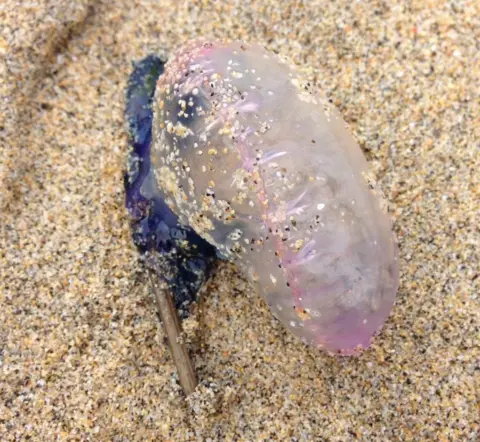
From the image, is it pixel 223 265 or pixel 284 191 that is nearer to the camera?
pixel 284 191

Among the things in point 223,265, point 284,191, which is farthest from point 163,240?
point 284,191

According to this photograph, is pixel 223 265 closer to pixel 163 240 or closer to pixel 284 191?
pixel 163 240

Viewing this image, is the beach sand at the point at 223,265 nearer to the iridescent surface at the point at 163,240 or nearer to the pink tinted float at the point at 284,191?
the iridescent surface at the point at 163,240

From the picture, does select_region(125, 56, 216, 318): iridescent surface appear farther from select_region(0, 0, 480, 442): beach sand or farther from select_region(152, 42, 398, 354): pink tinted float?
select_region(152, 42, 398, 354): pink tinted float

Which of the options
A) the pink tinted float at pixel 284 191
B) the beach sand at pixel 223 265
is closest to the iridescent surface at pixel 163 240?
the beach sand at pixel 223 265

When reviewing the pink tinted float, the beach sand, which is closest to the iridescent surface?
the beach sand

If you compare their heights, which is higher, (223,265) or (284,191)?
(284,191)

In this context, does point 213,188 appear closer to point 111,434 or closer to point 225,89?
point 225,89
